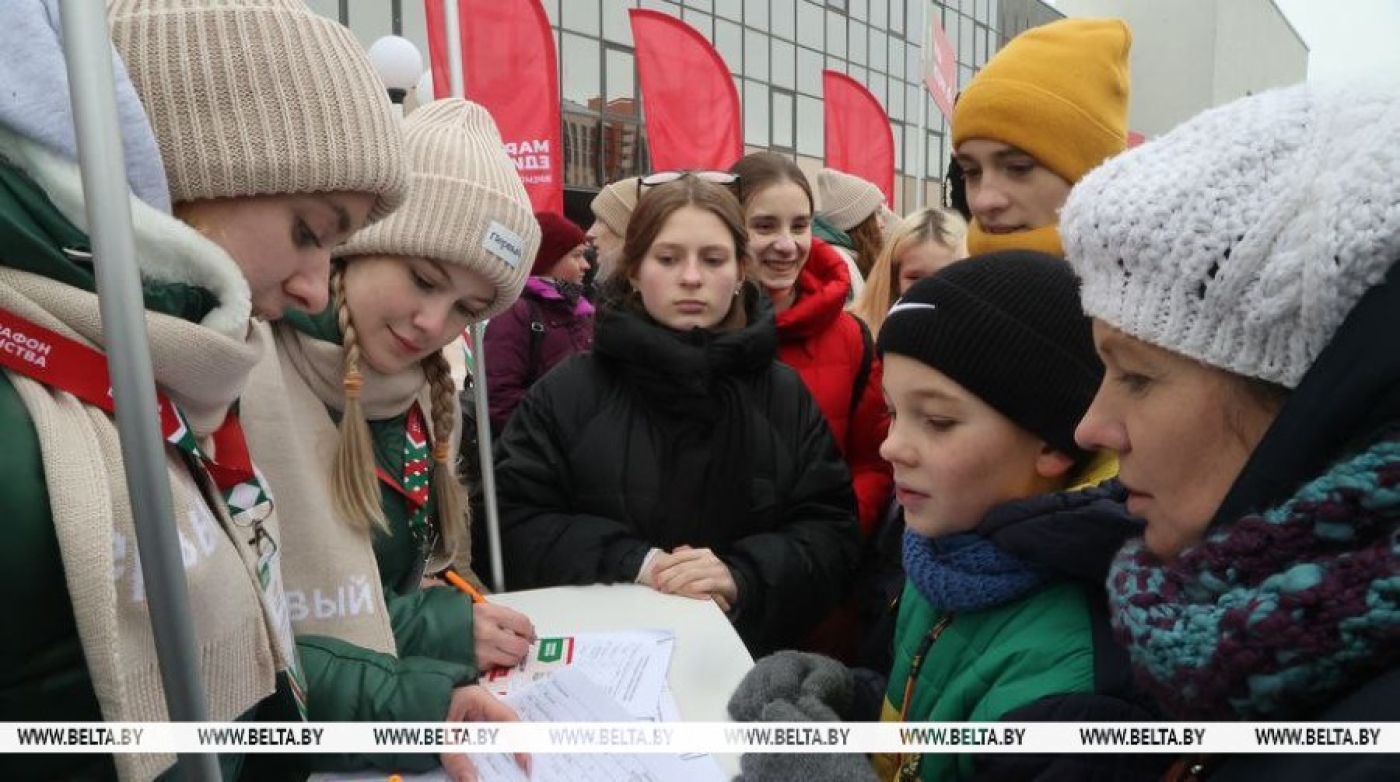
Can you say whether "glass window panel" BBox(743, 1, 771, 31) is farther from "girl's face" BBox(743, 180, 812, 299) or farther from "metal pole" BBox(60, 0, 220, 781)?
"metal pole" BBox(60, 0, 220, 781)

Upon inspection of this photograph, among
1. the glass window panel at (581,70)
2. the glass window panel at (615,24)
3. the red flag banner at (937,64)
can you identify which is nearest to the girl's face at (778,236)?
the red flag banner at (937,64)

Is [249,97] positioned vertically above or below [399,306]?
above

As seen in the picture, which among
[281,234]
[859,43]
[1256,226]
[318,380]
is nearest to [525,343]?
[318,380]

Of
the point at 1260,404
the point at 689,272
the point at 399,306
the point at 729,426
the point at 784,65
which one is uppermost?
the point at 1260,404

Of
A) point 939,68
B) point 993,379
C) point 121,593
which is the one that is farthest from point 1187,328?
point 939,68

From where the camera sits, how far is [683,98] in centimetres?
664

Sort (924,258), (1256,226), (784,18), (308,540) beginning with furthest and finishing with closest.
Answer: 1. (784,18)
2. (924,258)
3. (308,540)
4. (1256,226)

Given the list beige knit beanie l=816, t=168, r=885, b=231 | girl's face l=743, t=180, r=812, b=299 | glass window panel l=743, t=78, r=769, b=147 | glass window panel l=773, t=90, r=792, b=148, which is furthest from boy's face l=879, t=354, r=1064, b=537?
glass window panel l=773, t=90, r=792, b=148

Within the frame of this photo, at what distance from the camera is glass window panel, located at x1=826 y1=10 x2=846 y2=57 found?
20547 mm

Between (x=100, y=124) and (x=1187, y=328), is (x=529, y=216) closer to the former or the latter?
(x=100, y=124)

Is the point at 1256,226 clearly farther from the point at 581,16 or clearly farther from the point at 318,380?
the point at 581,16

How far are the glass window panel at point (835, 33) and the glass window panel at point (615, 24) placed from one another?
6.53 m

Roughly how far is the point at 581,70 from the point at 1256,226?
51.9 ft

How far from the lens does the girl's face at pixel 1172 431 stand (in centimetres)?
78
